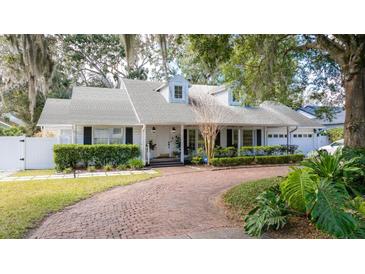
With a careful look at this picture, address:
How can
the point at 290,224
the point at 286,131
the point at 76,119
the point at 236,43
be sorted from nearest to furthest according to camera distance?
1. the point at 290,224
2. the point at 236,43
3. the point at 76,119
4. the point at 286,131

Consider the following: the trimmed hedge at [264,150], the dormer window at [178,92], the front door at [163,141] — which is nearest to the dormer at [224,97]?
the dormer window at [178,92]

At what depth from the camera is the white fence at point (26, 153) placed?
28.3 feet

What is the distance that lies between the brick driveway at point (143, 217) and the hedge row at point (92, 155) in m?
4.15

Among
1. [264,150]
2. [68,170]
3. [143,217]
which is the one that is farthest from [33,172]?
[264,150]

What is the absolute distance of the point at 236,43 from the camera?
20.1 ft

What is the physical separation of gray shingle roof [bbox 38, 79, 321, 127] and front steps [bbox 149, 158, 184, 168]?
1.84 m

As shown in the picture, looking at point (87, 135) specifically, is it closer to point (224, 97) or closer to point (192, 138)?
point (192, 138)

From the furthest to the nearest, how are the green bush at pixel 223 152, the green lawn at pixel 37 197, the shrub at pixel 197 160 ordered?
the green bush at pixel 223 152
the shrub at pixel 197 160
the green lawn at pixel 37 197

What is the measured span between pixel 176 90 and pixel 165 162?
3668mm

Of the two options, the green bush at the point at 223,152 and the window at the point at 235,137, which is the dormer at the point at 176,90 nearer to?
the green bush at the point at 223,152

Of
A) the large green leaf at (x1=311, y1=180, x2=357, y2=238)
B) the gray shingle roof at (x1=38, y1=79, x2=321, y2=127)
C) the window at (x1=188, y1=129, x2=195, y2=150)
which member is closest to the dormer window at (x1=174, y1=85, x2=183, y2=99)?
the gray shingle roof at (x1=38, y1=79, x2=321, y2=127)
